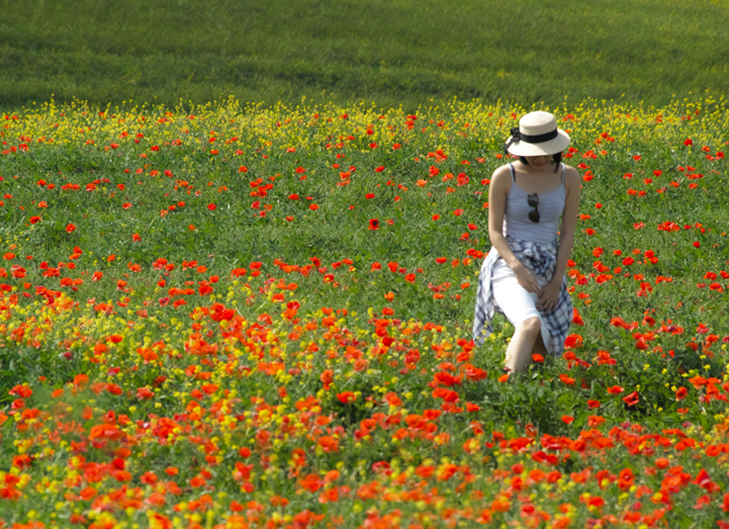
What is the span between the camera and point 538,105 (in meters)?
17.2

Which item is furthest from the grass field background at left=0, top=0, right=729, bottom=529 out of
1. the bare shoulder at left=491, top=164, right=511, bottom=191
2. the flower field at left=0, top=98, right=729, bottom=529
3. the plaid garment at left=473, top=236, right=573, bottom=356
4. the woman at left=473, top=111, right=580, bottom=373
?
the bare shoulder at left=491, top=164, right=511, bottom=191

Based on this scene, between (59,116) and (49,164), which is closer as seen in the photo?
(49,164)

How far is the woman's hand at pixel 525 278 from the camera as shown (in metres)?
3.97

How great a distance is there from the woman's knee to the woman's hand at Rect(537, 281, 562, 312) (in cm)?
40

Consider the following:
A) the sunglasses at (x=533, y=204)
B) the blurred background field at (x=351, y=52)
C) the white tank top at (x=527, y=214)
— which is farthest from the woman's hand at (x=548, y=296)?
the blurred background field at (x=351, y=52)

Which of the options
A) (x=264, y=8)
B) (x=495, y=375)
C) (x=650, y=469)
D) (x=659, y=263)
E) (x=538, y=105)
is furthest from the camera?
(x=264, y=8)

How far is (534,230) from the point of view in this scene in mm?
4242

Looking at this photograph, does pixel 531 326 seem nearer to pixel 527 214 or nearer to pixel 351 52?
pixel 527 214

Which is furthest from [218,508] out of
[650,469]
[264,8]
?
[264,8]

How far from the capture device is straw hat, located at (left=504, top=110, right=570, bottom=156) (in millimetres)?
3967

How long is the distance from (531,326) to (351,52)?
19.5 m

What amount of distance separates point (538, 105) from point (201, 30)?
12.2m

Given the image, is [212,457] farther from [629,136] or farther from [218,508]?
[629,136]

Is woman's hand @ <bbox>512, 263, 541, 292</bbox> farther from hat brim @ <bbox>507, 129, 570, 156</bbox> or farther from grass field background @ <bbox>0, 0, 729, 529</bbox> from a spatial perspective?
hat brim @ <bbox>507, 129, 570, 156</bbox>
